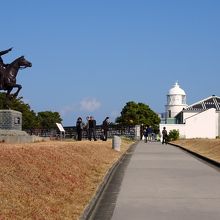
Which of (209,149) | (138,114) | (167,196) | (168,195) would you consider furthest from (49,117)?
(167,196)

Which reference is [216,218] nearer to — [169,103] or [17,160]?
[17,160]

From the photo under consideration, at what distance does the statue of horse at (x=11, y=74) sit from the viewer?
29.7 metres

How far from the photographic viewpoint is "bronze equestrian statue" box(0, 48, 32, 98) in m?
29.6

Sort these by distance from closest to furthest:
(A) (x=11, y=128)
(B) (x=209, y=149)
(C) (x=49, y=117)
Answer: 1. (A) (x=11, y=128)
2. (B) (x=209, y=149)
3. (C) (x=49, y=117)

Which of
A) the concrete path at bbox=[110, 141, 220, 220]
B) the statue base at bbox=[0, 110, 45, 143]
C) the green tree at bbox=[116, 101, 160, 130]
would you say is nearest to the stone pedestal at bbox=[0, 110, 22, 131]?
the statue base at bbox=[0, 110, 45, 143]

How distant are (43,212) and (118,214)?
5.49 ft

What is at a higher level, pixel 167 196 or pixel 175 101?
pixel 175 101

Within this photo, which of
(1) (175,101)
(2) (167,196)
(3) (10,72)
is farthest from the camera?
(1) (175,101)

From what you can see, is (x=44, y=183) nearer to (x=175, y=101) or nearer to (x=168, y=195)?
(x=168, y=195)

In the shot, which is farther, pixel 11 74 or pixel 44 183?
pixel 11 74

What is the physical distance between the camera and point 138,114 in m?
121

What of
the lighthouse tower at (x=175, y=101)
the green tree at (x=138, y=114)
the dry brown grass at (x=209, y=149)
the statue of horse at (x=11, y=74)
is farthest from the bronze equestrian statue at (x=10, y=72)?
the lighthouse tower at (x=175, y=101)

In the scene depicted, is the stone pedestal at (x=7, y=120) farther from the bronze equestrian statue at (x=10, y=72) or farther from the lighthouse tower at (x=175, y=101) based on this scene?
the lighthouse tower at (x=175, y=101)

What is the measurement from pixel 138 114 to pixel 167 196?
107981 mm
